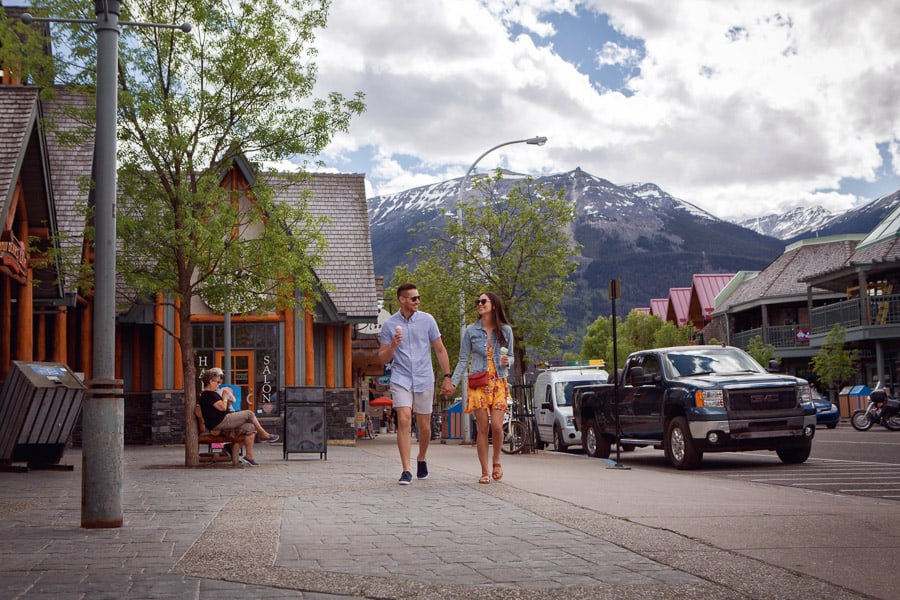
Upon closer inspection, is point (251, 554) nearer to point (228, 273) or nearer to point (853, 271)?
point (228, 273)

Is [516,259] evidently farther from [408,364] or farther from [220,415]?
[408,364]

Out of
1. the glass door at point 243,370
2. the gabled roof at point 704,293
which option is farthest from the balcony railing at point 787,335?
the glass door at point 243,370

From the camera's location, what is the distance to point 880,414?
105 feet

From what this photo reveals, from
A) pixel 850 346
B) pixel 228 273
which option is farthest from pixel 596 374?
pixel 850 346

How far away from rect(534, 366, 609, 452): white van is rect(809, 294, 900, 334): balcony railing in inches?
891

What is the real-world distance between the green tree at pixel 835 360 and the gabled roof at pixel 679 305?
43.8 meters

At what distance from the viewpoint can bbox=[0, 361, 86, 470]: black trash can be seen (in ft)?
46.5

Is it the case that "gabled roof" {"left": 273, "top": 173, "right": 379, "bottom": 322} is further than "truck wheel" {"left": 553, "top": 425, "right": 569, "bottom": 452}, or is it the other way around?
"gabled roof" {"left": 273, "top": 173, "right": 379, "bottom": 322}

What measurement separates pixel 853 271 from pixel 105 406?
140ft

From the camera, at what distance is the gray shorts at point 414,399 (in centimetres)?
1130

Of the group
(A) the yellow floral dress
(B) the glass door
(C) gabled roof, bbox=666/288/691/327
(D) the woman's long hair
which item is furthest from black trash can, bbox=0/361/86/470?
(C) gabled roof, bbox=666/288/691/327

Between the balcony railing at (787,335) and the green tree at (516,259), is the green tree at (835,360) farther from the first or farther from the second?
the green tree at (516,259)

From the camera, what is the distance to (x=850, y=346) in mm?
50250

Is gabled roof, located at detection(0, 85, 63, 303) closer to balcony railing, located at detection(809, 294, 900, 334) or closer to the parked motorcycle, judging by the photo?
the parked motorcycle
